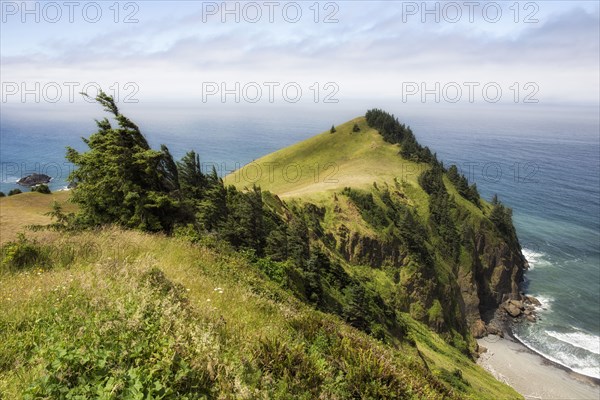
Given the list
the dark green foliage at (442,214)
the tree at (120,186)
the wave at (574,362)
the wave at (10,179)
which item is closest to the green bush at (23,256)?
the tree at (120,186)

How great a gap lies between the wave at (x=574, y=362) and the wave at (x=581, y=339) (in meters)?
2.71

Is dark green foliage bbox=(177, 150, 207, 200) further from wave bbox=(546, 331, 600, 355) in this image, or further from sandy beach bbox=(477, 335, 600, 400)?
wave bbox=(546, 331, 600, 355)

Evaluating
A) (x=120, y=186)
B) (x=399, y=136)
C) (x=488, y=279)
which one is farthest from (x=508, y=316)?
(x=120, y=186)

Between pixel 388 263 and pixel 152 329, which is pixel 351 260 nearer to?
pixel 388 263

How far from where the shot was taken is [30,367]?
17.5 feet

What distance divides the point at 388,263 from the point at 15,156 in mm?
186970

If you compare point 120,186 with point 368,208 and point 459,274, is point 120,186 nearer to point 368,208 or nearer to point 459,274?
point 368,208

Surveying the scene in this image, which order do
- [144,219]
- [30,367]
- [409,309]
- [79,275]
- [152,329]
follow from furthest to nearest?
[409,309], [144,219], [79,275], [152,329], [30,367]

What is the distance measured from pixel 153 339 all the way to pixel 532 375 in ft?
202

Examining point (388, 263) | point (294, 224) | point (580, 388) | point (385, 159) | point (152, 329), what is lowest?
point (580, 388)

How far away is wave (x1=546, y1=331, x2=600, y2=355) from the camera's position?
187 feet

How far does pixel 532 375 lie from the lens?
1986 inches

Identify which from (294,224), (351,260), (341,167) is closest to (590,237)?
(341,167)

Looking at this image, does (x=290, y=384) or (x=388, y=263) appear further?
(x=388, y=263)
